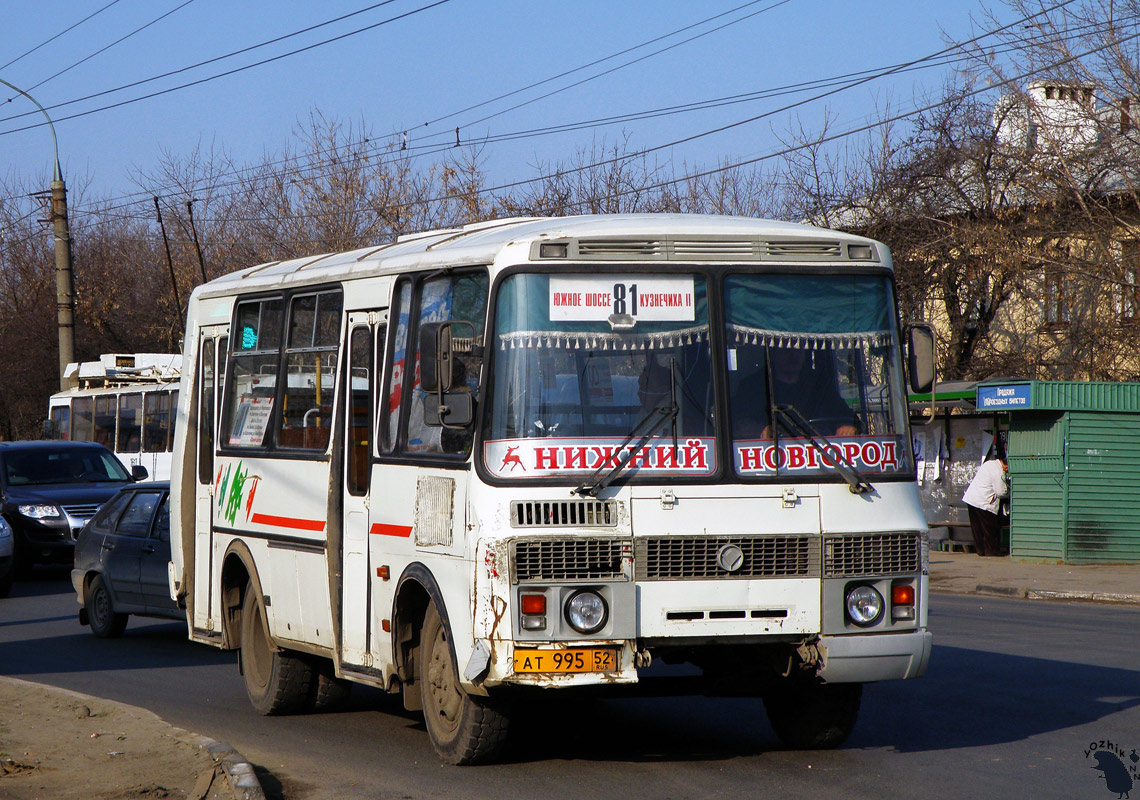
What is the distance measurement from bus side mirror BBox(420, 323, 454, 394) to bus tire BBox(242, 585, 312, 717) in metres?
2.94

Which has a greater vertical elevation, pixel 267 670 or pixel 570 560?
pixel 570 560

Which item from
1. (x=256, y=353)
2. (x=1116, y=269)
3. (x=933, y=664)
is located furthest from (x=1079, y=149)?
(x=256, y=353)

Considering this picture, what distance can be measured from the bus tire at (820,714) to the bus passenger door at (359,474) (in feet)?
7.55

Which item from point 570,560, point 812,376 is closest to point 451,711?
point 570,560

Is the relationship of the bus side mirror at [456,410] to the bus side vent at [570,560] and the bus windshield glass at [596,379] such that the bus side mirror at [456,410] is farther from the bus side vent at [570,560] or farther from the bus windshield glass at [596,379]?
the bus side vent at [570,560]

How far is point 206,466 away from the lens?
10.6 m

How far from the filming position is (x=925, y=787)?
6.94 meters

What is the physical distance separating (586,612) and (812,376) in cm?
166

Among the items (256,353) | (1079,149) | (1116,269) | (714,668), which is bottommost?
(714,668)

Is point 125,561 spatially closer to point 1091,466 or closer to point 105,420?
point 1091,466

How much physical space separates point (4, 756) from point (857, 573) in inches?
179

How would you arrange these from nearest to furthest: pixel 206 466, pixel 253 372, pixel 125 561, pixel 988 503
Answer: pixel 253 372 → pixel 206 466 → pixel 125 561 → pixel 988 503

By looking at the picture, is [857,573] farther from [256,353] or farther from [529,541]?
[256,353]

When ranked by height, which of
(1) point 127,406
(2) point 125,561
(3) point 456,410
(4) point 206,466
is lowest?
(2) point 125,561
